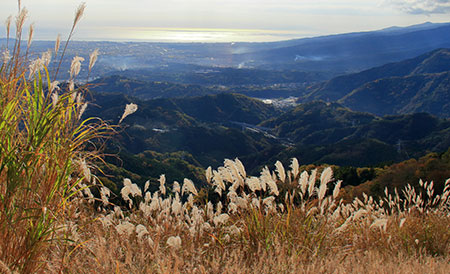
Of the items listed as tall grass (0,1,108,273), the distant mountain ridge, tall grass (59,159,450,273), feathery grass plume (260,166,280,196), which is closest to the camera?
tall grass (0,1,108,273)

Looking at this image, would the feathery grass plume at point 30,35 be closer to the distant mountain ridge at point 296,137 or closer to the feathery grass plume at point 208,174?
the feathery grass plume at point 208,174

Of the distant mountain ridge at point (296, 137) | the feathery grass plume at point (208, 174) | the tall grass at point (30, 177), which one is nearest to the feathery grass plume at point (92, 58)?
the tall grass at point (30, 177)

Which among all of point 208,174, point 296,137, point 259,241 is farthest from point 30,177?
point 296,137

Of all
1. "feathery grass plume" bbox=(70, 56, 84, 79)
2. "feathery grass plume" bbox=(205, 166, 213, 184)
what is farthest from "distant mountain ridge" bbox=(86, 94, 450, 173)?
"feathery grass plume" bbox=(70, 56, 84, 79)

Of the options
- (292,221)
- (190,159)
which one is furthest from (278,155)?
(292,221)

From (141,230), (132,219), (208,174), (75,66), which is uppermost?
(75,66)

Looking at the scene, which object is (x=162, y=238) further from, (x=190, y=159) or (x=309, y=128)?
(x=309, y=128)

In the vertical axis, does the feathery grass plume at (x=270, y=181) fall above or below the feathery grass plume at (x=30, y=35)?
below

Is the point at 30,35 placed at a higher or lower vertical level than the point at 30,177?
higher

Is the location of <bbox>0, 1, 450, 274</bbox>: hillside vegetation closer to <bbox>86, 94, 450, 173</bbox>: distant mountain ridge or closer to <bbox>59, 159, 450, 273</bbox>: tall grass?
<bbox>59, 159, 450, 273</bbox>: tall grass

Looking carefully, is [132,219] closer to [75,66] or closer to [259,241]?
[259,241]

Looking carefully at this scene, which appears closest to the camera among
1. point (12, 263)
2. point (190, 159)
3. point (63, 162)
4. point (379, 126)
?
Result: point (12, 263)
